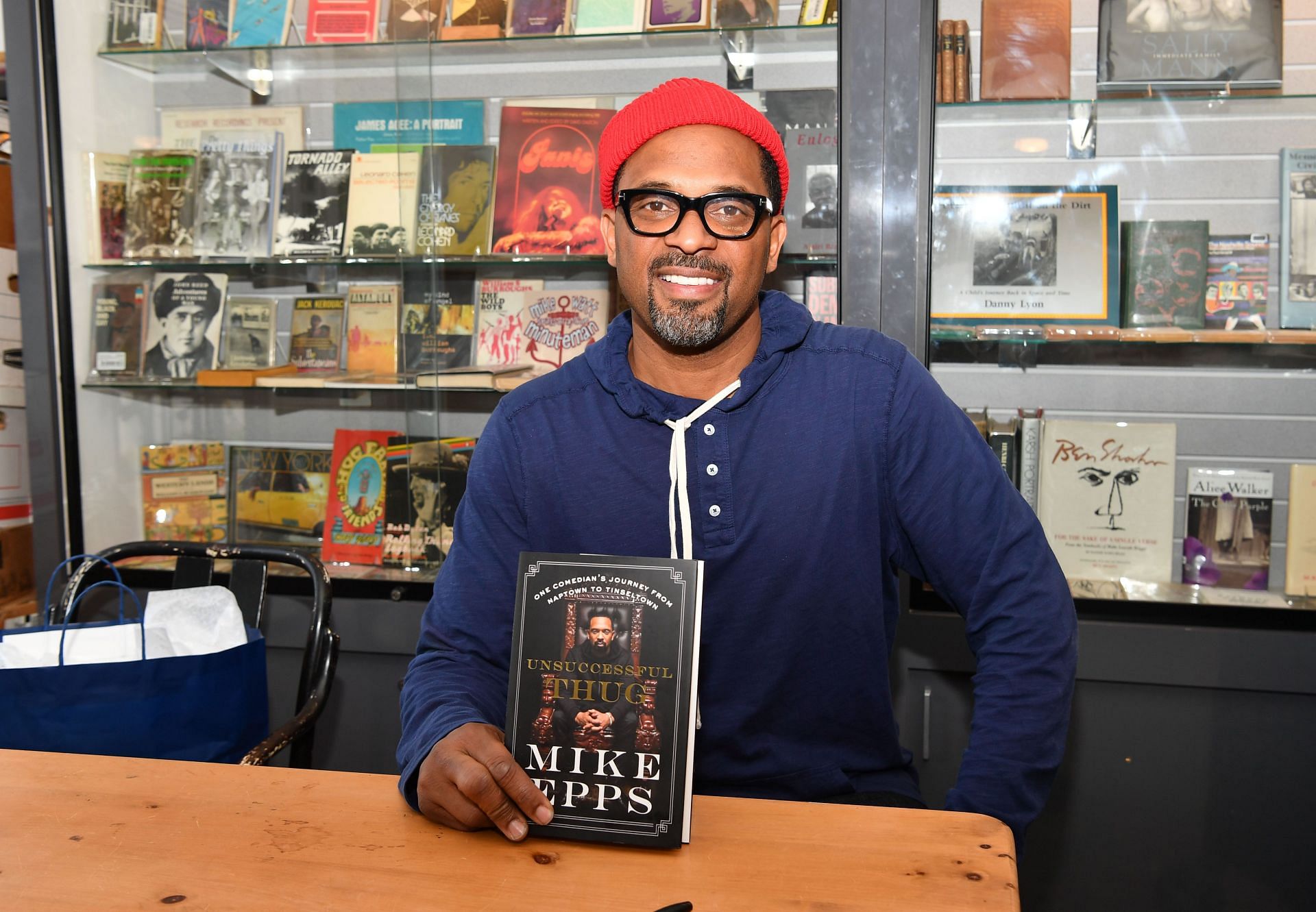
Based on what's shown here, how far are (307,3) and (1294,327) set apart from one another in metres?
2.43

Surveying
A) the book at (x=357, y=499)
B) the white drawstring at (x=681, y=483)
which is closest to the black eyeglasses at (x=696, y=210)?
the white drawstring at (x=681, y=483)

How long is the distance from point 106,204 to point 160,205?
0.12 m

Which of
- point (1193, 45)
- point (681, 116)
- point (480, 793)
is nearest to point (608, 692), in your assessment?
point (480, 793)

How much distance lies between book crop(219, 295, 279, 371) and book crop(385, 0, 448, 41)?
76cm

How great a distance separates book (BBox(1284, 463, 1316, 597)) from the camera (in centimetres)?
214

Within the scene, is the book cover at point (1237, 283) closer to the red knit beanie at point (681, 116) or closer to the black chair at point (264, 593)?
the red knit beanie at point (681, 116)

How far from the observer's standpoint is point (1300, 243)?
7.12 feet

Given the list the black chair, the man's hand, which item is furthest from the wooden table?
the black chair

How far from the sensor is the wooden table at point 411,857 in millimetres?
859

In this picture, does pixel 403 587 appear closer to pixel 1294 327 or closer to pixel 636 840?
pixel 636 840

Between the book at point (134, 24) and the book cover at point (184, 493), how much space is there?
3.38 feet

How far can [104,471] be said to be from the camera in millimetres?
2582

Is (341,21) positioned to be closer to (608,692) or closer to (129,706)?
(129,706)

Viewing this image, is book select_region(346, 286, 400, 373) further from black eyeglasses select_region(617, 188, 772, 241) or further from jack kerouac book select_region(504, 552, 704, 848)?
jack kerouac book select_region(504, 552, 704, 848)
